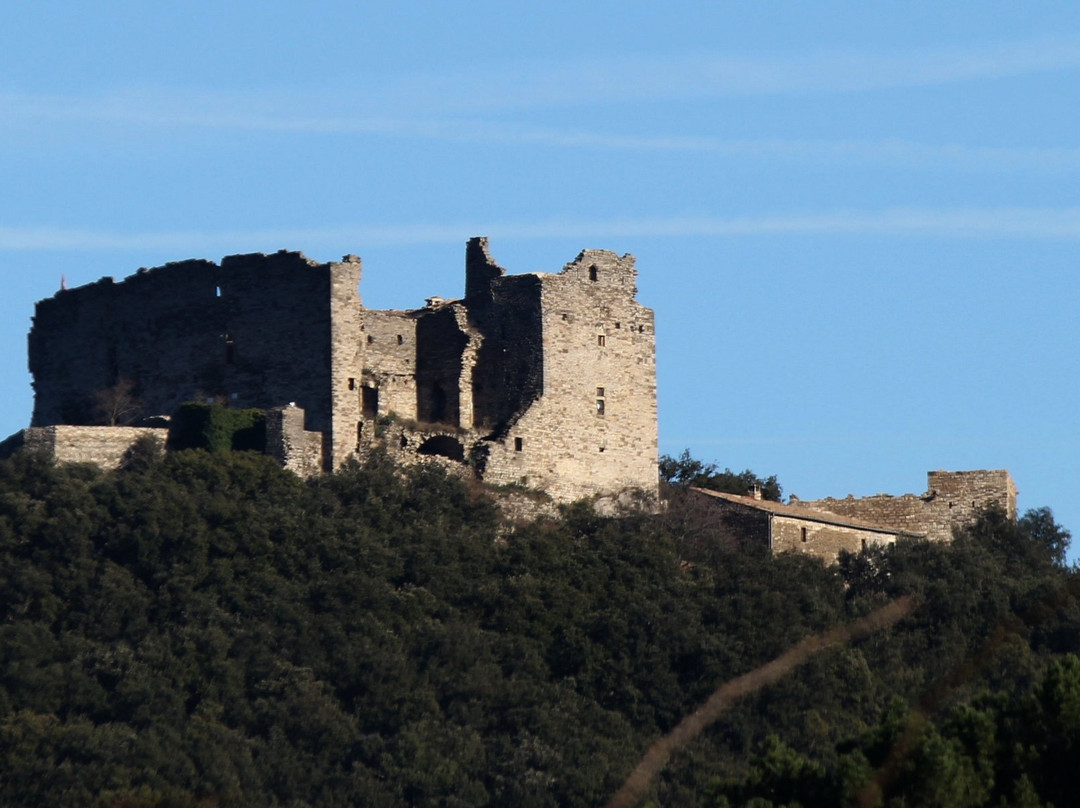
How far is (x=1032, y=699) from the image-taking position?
106ft

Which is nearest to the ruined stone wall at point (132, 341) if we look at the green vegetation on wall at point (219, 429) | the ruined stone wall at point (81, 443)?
the green vegetation on wall at point (219, 429)

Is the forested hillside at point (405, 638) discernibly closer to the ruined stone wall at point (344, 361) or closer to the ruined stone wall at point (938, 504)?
the ruined stone wall at point (344, 361)

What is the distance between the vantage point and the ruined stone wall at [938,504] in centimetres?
5859

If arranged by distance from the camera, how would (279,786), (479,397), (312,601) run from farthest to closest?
(479,397), (312,601), (279,786)

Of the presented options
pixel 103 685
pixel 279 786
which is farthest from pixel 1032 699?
pixel 103 685

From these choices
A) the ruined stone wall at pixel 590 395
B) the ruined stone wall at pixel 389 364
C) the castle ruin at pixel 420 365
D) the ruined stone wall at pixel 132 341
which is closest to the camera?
the castle ruin at pixel 420 365

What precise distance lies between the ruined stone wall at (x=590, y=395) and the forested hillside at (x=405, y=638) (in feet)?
3.28

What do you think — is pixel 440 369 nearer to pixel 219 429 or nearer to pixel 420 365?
pixel 420 365

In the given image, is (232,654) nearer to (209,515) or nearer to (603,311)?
(209,515)

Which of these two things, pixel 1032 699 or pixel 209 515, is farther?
pixel 209 515

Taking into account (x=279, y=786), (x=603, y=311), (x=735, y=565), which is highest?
(x=603, y=311)

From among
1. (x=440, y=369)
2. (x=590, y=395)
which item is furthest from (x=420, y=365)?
(x=590, y=395)

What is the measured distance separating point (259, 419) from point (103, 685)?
6.86m

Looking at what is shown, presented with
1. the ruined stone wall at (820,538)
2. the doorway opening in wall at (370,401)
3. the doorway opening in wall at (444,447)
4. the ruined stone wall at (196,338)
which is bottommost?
the ruined stone wall at (820,538)
